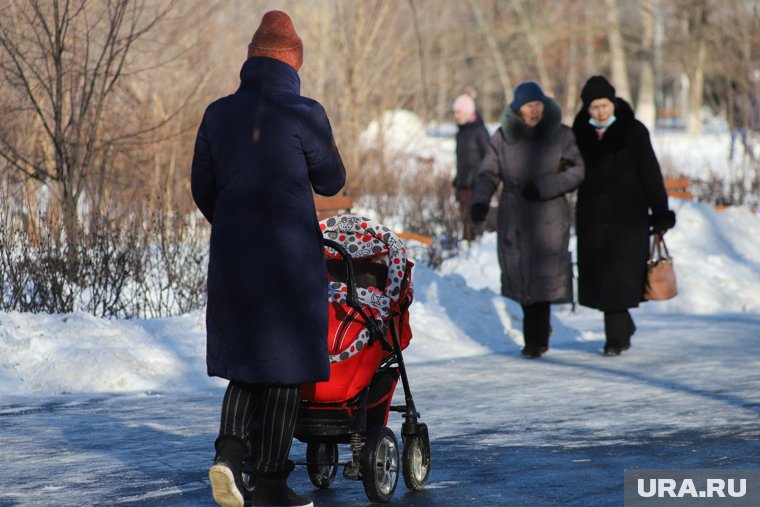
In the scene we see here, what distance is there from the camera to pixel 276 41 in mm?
5188

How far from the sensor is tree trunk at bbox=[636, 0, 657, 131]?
49156 millimetres

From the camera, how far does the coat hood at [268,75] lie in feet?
16.8

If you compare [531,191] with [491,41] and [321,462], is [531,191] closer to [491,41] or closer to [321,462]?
[321,462]

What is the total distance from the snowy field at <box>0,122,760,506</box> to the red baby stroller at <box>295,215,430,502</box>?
17 centimetres

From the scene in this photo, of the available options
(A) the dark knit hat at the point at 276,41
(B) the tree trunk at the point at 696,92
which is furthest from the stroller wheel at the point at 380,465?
(B) the tree trunk at the point at 696,92

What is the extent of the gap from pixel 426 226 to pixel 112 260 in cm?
738

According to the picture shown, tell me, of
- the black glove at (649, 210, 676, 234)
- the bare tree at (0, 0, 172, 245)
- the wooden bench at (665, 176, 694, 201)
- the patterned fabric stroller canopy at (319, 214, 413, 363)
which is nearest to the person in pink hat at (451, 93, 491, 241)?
the wooden bench at (665, 176, 694, 201)

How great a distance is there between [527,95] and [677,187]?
27.7ft

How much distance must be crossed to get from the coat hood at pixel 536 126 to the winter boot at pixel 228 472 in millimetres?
5215

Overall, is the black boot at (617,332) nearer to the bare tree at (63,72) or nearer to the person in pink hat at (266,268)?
the bare tree at (63,72)

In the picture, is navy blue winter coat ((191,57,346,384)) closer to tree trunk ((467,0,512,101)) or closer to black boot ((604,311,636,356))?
black boot ((604,311,636,356))

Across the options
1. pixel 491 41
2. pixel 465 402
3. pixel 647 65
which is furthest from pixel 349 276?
pixel 647 65

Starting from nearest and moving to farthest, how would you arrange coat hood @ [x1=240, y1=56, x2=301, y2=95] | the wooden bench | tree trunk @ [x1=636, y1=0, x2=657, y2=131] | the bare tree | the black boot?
coat hood @ [x1=240, y1=56, x2=301, y2=95] < the black boot < the bare tree < the wooden bench < tree trunk @ [x1=636, y1=0, x2=657, y2=131]

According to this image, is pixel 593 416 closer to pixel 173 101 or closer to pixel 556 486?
pixel 556 486
